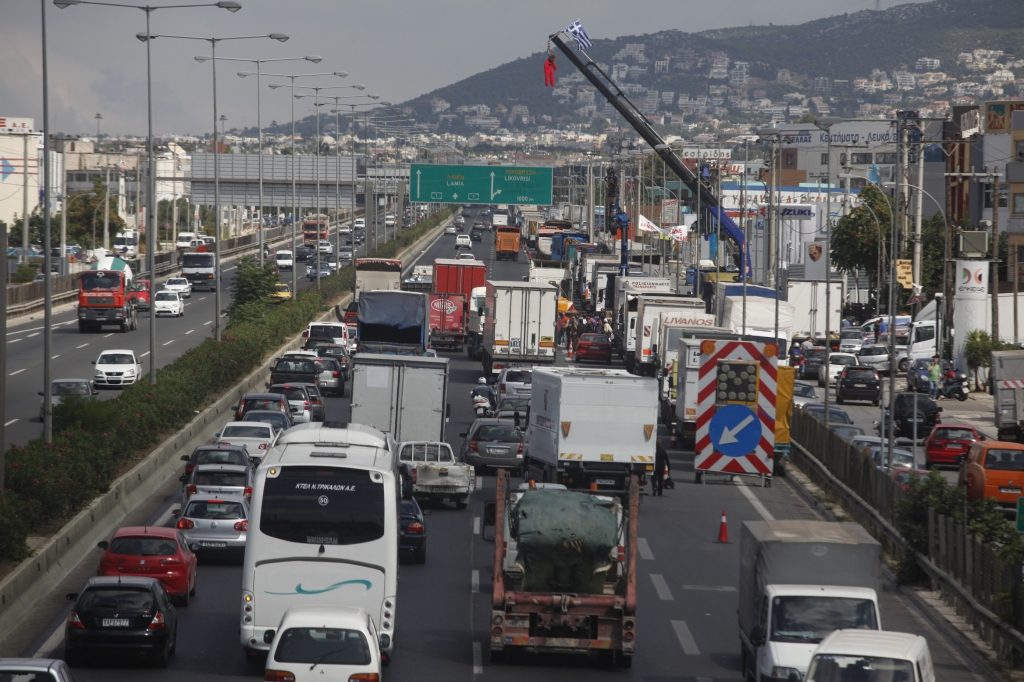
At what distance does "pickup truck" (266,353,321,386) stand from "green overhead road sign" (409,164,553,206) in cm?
5187

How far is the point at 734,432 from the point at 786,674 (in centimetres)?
668

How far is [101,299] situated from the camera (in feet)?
246

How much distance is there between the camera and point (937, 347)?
70438 mm

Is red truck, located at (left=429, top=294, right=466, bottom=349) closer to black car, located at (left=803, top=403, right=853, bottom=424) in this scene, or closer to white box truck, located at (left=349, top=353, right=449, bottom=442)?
black car, located at (left=803, top=403, right=853, bottom=424)

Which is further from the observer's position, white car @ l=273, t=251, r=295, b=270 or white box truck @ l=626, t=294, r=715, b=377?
white car @ l=273, t=251, r=295, b=270

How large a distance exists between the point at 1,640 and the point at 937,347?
180 ft

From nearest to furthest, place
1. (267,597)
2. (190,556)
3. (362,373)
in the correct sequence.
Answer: (267,597), (190,556), (362,373)

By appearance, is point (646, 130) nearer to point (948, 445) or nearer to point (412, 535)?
point (948, 445)

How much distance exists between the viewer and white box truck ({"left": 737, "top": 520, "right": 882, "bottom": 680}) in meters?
18.3

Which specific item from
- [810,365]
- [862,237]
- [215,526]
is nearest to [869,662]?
[215,526]

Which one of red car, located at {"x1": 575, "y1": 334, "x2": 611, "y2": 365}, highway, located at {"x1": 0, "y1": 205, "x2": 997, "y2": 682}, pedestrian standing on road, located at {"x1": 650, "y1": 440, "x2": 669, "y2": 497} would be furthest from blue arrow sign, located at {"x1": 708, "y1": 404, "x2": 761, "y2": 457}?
red car, located at {"x1": 575, "y1": 334, "x2": 611, "y2": 365}

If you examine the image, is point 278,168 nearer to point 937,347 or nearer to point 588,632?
point 937,347

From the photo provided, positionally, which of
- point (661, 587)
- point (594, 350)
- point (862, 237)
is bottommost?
point (661, 587)

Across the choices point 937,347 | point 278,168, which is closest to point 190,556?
point 937,347
